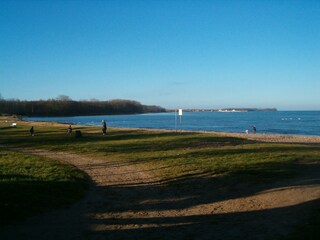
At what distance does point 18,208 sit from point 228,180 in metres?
6.11

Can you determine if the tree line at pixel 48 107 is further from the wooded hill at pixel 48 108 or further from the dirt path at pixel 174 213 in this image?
the dirt path at pixel 174 213

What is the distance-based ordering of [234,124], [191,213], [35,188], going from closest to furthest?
[191,213] → [35,188] → [234,124]

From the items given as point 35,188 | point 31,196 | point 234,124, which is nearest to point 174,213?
point 31,196

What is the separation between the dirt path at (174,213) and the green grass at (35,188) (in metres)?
0.36

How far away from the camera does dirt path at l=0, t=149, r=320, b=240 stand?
22.1 feet

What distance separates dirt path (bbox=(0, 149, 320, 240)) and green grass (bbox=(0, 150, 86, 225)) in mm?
361

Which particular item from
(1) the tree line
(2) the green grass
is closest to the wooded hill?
(1) the tree line

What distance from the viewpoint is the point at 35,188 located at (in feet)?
31.4

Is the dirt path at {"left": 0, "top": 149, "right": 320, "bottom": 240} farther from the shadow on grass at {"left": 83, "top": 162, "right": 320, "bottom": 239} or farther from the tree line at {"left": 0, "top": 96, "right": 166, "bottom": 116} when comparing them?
the tree line at {"left": 0, "top": 96, "right": 166, "bottom": 116}

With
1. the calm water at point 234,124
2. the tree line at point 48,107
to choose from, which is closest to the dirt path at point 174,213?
the calm water at point 234,124

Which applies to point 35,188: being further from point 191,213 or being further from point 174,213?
point 191,213

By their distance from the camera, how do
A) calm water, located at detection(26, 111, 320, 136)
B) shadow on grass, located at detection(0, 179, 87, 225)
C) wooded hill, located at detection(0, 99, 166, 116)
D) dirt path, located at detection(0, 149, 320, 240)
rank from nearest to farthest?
dirt path, located at detection(0, 149, 320, 240) < shadow on grass, located at detection(0, 179, 87, 225) < calm water, located at detection(26, 111, 320, 136) < wooded hill, located at detection(0, 99, 166, 116)

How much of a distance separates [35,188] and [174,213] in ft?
12.5

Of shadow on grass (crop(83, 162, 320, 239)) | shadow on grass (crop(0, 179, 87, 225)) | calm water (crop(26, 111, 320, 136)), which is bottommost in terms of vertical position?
calm water (crop(26, 111, 320, 136))
